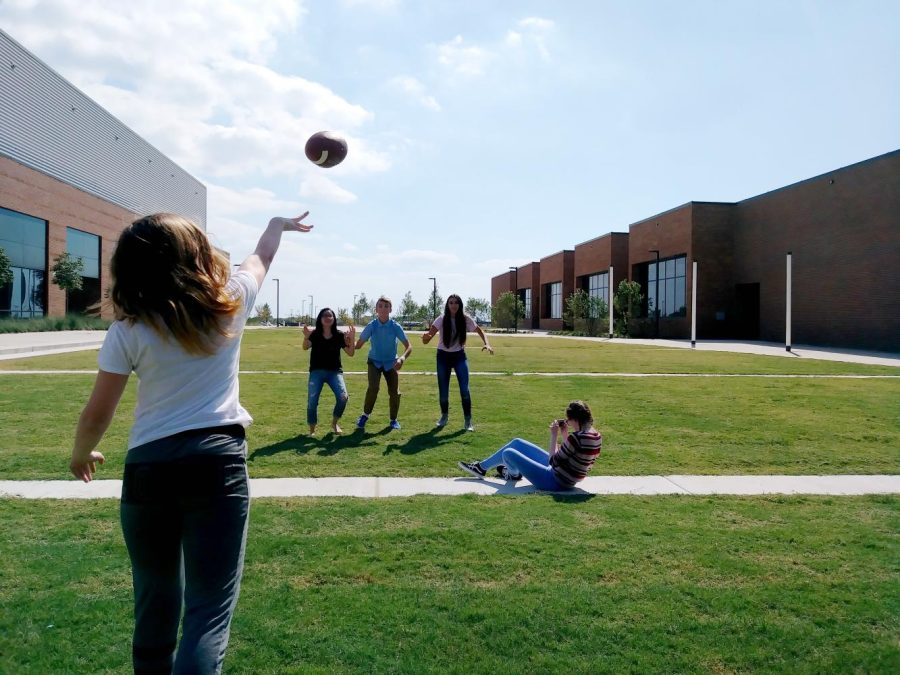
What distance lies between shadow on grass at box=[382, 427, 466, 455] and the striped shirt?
7.18 ft

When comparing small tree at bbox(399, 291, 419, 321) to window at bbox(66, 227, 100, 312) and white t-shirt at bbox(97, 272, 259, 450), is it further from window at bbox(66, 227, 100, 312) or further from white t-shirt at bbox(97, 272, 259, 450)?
white t-shirt at bbox(97, 272, 259, 450)

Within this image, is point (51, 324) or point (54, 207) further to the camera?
point (54, 207)

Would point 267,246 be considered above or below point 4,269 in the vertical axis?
below

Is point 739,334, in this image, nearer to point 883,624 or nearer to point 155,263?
point 883,624

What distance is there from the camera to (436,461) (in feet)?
23.2

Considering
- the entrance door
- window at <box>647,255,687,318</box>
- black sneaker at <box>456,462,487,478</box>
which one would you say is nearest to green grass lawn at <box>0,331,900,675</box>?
black sneaker at <box>456,462,487,478</box>

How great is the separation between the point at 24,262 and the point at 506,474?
1640 inches

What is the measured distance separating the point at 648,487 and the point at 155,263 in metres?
5.33

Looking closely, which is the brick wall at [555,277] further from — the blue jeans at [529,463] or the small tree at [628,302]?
the blue jeans at [529,463]

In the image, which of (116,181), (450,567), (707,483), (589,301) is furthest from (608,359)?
(116,181)

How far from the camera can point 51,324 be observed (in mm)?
38375

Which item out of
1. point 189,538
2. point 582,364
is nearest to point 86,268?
point 582,364

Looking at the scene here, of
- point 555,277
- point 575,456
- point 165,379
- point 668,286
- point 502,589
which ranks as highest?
point 555,277

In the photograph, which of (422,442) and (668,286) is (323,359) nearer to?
(422,442)
